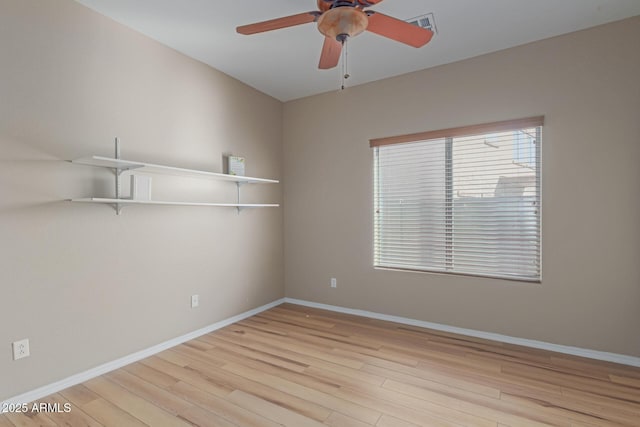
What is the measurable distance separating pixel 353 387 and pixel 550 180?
2.41 meters

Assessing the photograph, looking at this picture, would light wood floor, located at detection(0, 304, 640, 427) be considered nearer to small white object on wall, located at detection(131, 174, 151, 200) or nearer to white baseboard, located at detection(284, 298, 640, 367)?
white baseboard, located at detection(284, 298, 640, 367)

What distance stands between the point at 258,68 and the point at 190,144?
108 centimetres

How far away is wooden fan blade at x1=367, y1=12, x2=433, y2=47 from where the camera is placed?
181cm

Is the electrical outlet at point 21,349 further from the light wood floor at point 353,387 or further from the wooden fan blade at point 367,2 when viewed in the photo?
the wooden fan blade at point 367,2

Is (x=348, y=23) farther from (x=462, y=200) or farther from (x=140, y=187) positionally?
(x=462, y=200)

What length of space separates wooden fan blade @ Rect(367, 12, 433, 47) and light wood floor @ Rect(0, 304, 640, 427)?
2.28m

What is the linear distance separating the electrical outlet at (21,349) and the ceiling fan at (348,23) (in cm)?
240

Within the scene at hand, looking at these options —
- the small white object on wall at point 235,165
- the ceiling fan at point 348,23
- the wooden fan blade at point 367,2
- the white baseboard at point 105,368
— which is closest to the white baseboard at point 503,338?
the white baseboard at point 105,368

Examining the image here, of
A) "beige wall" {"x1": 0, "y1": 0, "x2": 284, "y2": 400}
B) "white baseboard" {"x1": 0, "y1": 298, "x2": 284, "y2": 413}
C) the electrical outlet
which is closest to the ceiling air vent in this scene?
"beige wall" {"x1": 0, "y1": 0, "x2": 284, "y2": 400}

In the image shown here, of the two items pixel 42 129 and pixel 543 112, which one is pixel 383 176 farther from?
pixel 42 129

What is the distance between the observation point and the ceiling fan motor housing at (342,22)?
1.71 meters

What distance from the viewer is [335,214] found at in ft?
13.2

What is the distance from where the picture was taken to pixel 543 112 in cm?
287

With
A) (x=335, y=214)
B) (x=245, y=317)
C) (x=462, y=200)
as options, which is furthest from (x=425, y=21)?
(x=245, y=317)
